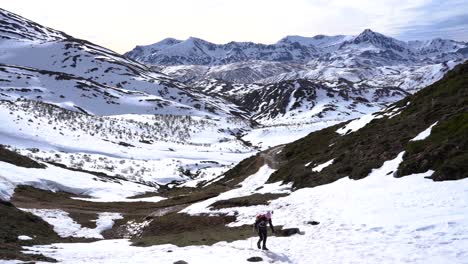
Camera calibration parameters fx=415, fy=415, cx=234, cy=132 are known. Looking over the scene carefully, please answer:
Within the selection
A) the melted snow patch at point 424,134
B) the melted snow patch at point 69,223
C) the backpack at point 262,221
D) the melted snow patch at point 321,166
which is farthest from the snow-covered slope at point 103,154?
the backpack at point 262,221

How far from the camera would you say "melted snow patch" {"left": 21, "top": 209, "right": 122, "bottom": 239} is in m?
40.5

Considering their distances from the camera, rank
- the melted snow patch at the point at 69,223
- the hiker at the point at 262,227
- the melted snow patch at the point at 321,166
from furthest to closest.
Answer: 1. the melted snow patch at the point at 321,166
2. the melted snow patch at the point at 69,223
3. the hiker at the point at 262,227

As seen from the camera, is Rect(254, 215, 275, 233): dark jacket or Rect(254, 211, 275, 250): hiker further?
Rect(254, 215, 275, 233): dark jacket

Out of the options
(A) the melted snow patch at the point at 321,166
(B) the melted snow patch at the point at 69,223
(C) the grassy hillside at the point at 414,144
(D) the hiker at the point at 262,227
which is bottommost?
(B) the melted snow patch at the point at 69,223

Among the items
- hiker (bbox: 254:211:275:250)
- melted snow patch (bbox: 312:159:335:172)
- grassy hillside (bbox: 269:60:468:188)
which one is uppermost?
grassy hillside (bbox: 269:60:468:188)

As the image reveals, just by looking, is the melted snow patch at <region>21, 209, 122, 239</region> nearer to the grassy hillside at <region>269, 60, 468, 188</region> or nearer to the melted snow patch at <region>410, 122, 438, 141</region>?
the grassy hillside at <region>269, 60, 468, 188</region>

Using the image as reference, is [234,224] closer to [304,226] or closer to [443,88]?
[304,226]

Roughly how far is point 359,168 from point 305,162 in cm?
1925

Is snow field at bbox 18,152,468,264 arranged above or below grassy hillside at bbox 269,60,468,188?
below

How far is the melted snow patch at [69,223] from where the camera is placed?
4055 centimetres

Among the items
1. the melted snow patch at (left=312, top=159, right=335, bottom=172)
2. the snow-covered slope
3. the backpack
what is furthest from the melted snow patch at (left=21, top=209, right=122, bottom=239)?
the snow-covered slope

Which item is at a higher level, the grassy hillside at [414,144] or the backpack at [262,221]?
the grassy hillside at [414,144]

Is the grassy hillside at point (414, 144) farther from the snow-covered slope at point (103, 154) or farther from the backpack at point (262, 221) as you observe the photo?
the snow-covered slope at point (103, 154)

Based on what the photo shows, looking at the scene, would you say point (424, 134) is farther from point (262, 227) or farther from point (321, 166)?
point (262, 227)
